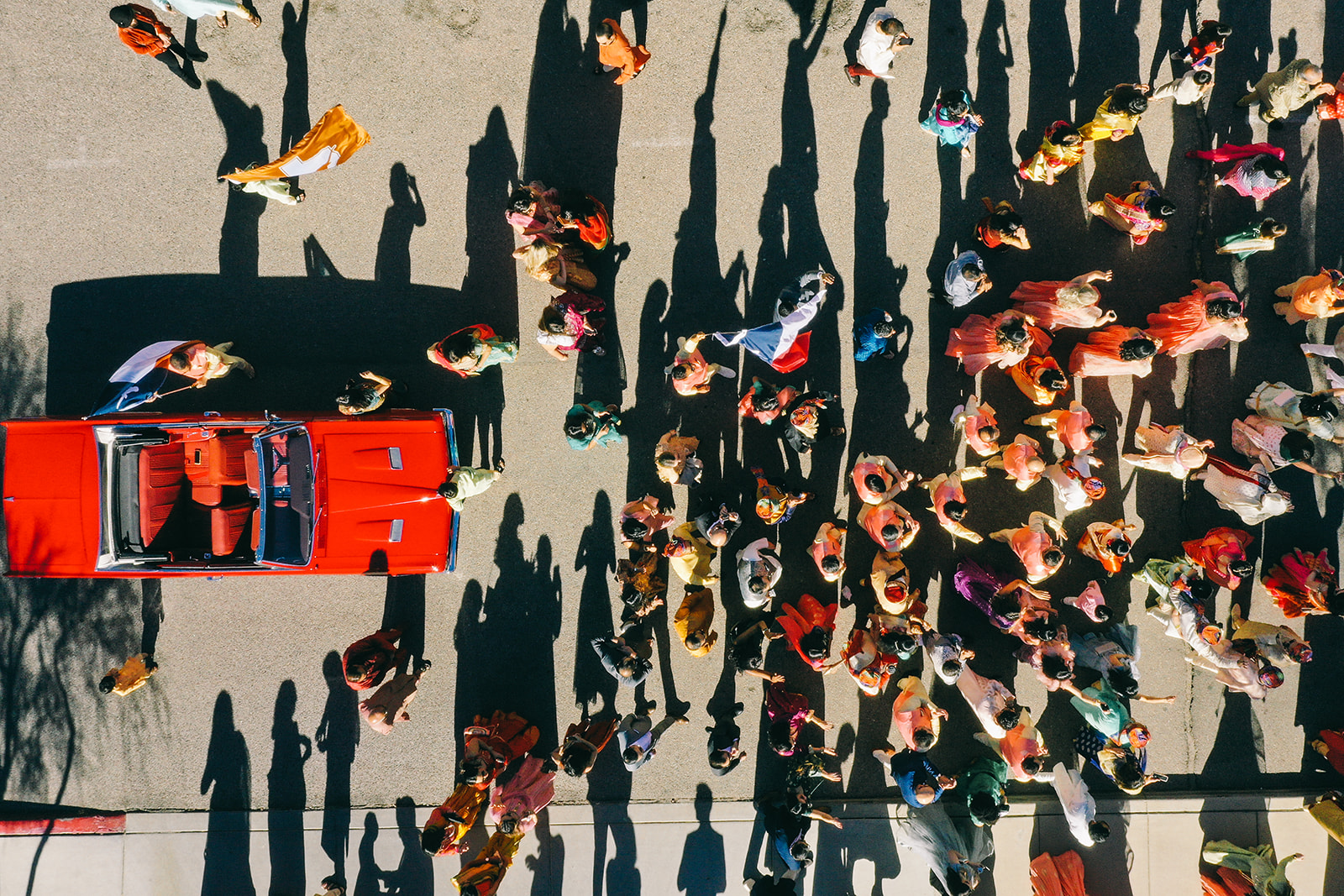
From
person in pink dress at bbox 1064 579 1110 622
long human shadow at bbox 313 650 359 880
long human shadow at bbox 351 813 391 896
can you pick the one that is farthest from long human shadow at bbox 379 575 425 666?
person in pink dress at bbox 1064 579 1110 622

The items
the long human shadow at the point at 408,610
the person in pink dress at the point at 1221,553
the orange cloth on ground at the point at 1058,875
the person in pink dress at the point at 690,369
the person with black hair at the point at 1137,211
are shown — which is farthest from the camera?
the long human shadow at the point at 408,610

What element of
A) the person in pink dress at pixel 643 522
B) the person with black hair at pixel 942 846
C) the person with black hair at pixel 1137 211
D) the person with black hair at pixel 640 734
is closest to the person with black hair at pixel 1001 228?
the person with black hair at pixel 1137 211

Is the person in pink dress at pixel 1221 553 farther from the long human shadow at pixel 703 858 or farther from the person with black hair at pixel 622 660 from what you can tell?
the person with black hair at pixel 622 660

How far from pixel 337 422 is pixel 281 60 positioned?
3925 millimetres

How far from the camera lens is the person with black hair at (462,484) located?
5625 mm

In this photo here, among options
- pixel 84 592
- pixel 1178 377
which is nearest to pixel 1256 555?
pixel 1178 377

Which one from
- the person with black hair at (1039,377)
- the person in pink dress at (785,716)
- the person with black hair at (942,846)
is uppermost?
the person with black hair at (1039,377)

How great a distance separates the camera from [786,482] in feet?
21.5

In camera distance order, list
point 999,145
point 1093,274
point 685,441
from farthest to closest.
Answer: point 999,145, point 685,441, point 1093,274

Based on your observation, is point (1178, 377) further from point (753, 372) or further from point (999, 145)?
point (753, 372)

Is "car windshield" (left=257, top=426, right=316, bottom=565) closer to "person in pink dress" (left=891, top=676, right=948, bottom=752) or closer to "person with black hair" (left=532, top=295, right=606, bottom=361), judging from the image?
"person with black hair" (left=532, top=295, right=606, bottom=361)

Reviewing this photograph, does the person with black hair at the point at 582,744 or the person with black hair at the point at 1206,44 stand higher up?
the person with black hair at the point at 1206,44

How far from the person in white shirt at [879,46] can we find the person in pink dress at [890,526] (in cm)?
413

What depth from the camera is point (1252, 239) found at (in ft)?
19.6
